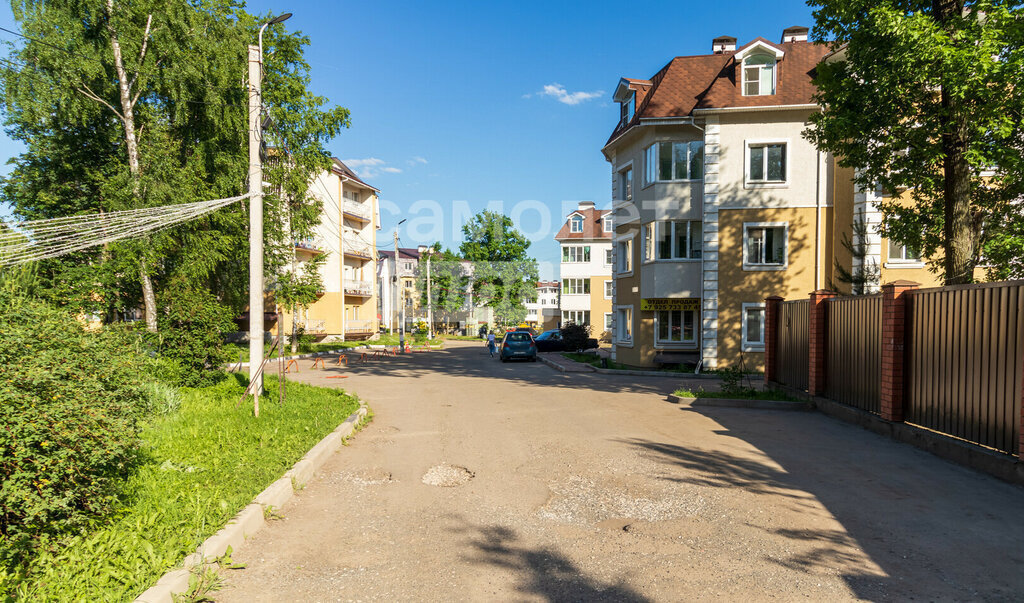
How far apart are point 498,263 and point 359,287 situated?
17938 mm

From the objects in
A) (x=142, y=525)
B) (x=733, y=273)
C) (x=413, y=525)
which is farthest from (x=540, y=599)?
(x=733, y=273)

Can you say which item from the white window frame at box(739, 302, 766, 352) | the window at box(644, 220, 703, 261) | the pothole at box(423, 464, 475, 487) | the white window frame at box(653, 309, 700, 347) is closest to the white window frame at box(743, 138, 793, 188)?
the window at box(644, 220, 703, 261)

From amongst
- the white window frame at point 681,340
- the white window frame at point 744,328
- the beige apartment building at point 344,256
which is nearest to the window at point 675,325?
the white window frame at point 681,340

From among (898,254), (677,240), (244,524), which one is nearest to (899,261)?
(898,254)

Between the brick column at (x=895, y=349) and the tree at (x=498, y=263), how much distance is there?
172 feet

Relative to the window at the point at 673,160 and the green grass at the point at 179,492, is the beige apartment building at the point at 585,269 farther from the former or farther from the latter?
the green grass at the point at 179,492

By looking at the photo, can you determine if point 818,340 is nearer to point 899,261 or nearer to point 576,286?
point 899,261

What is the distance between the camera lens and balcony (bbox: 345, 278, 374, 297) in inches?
1874

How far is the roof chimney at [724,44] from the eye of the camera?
26244 millimetres

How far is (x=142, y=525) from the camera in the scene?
4.79 meters

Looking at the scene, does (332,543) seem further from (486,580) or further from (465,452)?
(465,452)

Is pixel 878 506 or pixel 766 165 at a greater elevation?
pixel 766 165

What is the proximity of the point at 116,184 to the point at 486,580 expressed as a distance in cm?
1987

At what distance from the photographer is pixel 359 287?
4912 centimetres
